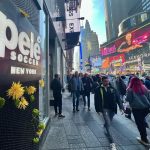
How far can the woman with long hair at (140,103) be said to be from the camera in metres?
4.95

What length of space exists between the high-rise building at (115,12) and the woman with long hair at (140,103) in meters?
166

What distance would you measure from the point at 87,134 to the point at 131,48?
291 ft

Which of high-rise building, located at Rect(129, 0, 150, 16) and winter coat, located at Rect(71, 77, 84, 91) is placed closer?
winter coat, located at Rect(71, 77, 84, 91)

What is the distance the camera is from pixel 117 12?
169 meters

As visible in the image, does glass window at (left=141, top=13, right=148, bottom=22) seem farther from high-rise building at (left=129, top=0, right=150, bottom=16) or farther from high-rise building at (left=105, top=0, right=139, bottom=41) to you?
high-rise building at (left=105, top=0, right=139, bottom=41)

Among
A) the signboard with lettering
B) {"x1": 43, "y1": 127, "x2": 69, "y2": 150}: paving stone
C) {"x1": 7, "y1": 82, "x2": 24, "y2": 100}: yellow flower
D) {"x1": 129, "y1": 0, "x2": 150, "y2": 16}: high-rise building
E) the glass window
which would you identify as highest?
{"x1": 129, "y1": 0, "x2": 150, "y2": 16}: high-rise building

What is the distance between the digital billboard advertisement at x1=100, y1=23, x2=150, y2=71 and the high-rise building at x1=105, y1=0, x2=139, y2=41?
5836 centimetres

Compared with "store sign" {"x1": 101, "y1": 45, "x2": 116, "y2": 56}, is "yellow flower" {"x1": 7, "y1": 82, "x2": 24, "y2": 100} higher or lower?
lower

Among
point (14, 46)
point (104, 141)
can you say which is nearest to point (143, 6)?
point (104, 141)

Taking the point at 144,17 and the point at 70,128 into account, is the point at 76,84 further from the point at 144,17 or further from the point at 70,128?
the point at 144,17

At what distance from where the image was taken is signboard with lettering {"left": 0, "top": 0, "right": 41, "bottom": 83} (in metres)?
2.16

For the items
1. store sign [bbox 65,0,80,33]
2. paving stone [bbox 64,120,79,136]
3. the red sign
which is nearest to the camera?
paving stone [bbox 64,120,79,136]

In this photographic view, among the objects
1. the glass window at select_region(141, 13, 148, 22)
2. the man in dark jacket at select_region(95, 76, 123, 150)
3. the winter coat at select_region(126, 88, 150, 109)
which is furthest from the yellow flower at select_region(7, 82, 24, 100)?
the glass window at select_region(141, 13, 148, 22)

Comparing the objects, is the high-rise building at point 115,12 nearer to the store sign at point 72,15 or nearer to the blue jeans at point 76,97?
the store sign at point 72,15
